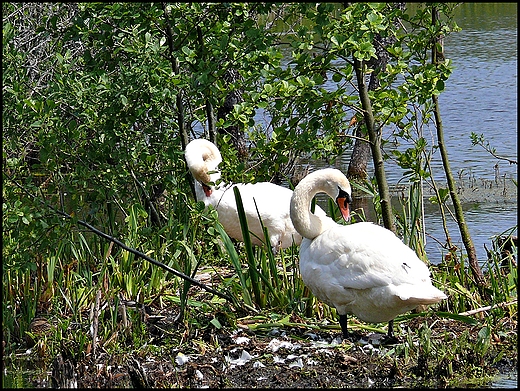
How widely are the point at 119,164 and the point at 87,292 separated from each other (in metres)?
1.08

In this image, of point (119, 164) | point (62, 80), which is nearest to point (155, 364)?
point (119, 164)

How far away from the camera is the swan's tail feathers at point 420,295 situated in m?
5.72

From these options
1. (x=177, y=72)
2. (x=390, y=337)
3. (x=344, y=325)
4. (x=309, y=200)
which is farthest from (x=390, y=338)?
(x=177, y=72)

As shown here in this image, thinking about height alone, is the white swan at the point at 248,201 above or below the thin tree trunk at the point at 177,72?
below

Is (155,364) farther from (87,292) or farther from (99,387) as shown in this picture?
(87,292)

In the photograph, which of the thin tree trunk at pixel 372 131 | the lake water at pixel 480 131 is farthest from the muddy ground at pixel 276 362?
the lake water at pixel 480 131

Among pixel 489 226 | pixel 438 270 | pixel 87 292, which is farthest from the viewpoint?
pixel 489 226

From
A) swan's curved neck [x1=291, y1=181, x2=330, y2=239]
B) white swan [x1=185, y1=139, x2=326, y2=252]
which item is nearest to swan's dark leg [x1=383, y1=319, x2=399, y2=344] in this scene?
swan's curved neck [x1=291, y1=181, x2=330, y2=239]

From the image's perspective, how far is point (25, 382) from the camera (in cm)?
596

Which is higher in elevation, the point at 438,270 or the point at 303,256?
the point at 303,256

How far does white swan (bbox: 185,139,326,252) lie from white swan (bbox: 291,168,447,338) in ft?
5.02

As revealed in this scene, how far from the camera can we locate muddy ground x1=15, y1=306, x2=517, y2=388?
5.61 meters

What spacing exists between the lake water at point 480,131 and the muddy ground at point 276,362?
4.19 ft

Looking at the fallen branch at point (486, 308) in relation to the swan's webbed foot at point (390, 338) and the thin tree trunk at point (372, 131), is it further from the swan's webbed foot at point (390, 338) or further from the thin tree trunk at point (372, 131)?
the thin tree trunk at point (372, 131)
